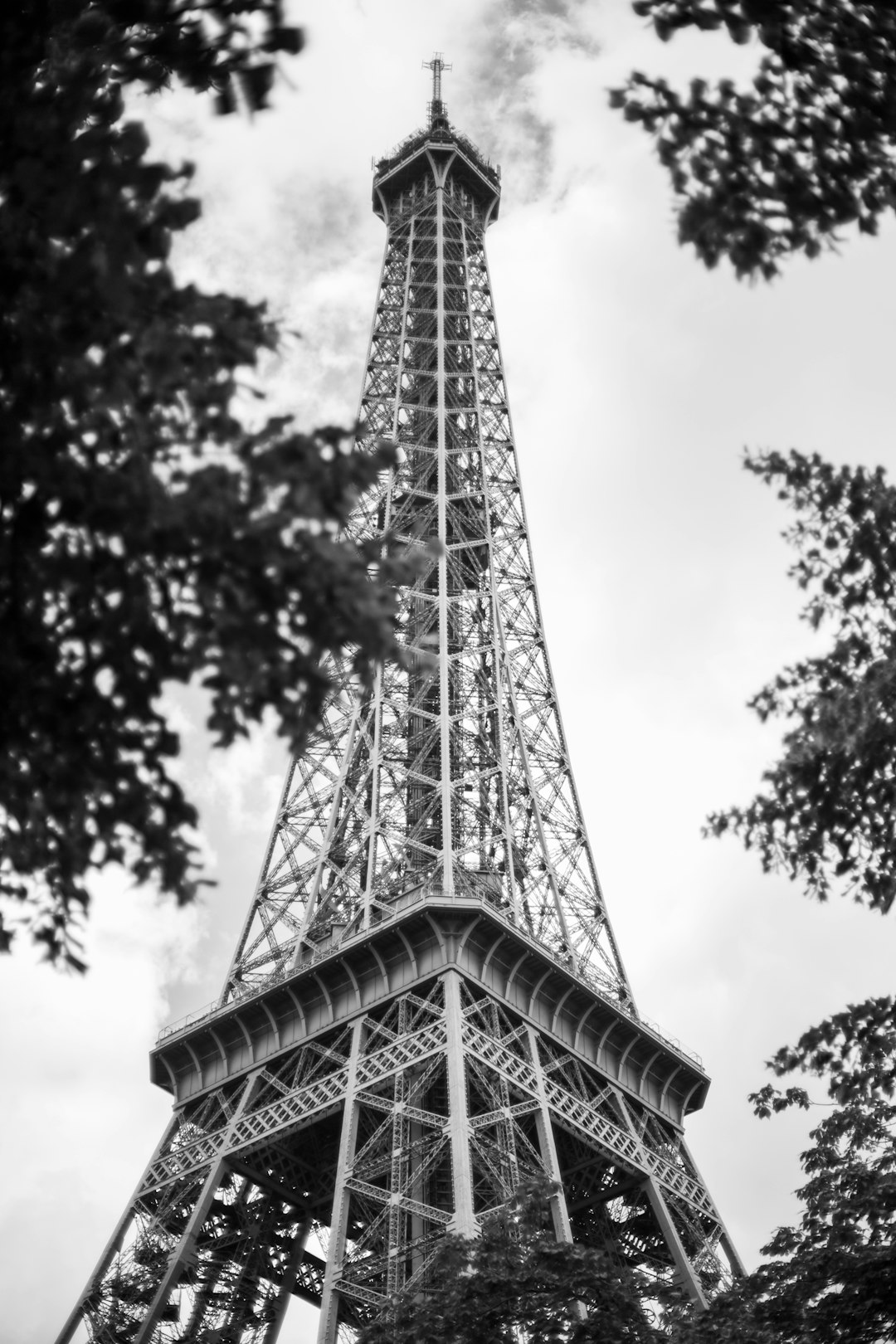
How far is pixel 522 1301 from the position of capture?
24.9m

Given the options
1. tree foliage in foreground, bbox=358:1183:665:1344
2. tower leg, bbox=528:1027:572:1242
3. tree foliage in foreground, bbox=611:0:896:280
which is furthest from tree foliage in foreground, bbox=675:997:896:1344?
tree foliage in foreground, bbox=611:0:896:280

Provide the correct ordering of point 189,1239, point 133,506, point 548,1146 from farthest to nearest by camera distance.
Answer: point 189,1239 → point 548,1146 → point 133,506

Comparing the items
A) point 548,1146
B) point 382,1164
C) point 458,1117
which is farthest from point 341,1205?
point 548,1146

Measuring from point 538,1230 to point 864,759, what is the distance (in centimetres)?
1593

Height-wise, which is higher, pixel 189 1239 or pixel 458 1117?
pixel 458 1117

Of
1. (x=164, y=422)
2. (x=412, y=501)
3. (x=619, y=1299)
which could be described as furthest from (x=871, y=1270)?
(x=412, y=501)

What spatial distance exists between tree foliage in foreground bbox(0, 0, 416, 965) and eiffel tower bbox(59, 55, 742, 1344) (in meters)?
21.7

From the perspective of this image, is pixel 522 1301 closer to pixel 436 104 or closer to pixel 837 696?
pixel 837 696

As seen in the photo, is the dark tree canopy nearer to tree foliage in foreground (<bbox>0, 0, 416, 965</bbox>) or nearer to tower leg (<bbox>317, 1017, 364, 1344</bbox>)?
tree foliage in foreground (<bbox>0, 0, 416, 965</bbox>)

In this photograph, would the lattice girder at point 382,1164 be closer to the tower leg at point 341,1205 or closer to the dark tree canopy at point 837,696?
the tower leg at point 341,1205

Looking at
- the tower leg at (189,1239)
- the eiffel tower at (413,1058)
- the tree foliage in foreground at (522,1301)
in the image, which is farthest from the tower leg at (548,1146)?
the tower leg at (189,1239)

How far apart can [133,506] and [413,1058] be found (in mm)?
31871

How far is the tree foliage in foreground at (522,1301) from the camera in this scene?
24.2 meters

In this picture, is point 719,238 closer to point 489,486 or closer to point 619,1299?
point 619,1299
